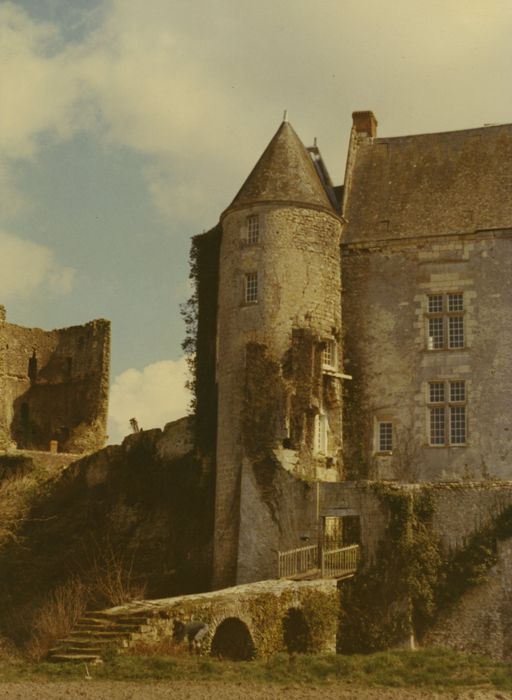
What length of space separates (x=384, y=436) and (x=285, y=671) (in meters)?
12.9

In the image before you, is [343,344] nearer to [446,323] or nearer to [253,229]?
[446,323]

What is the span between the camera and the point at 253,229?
Result: 113 feet

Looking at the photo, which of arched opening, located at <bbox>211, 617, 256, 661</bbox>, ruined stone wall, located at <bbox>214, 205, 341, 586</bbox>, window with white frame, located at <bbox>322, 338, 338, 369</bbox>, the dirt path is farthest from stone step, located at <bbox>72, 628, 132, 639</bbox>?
window with white frame, located at <bbox>322, 338, 338, 369</bbox>

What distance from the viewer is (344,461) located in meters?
34.2

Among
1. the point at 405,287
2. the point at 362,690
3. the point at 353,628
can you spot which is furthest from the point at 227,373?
the point at 362,690

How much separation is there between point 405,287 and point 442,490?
6846 millimetres

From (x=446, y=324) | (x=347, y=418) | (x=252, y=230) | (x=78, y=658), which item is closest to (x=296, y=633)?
(x=78, y=658)

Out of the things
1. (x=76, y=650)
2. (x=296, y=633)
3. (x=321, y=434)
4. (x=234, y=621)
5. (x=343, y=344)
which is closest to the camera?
(x=76, y=650)

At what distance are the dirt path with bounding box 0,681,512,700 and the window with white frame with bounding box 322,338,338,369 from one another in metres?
14.1

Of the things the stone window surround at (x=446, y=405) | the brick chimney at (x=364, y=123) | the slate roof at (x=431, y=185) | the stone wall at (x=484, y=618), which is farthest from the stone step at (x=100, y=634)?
the brick chimney at (x=364, y=123)

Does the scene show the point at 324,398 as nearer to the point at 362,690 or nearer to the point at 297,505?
the point at 297,505

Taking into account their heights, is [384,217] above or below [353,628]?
above

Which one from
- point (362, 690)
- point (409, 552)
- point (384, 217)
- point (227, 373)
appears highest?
point (384, 217)

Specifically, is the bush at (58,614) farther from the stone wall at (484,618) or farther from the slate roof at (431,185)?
the slate roof at (431,185)
